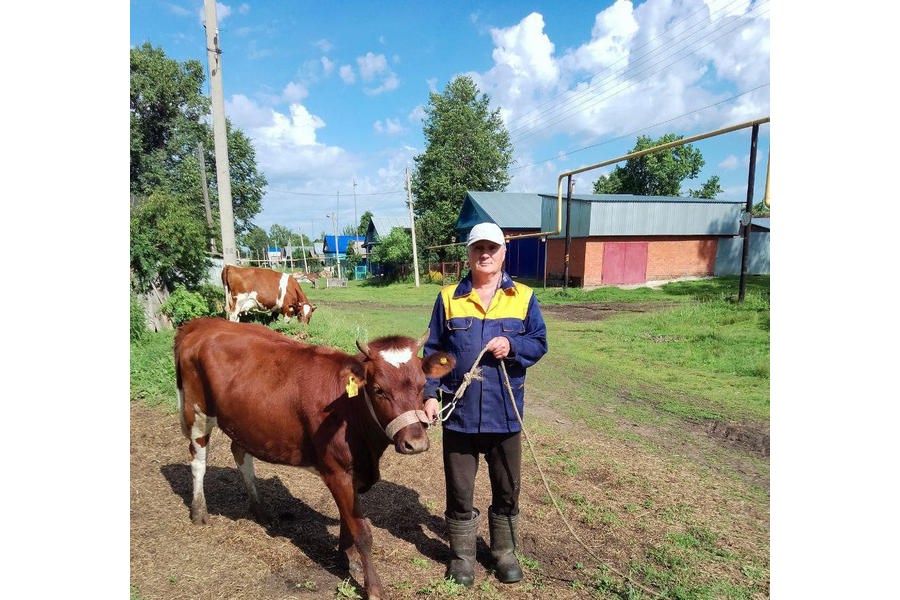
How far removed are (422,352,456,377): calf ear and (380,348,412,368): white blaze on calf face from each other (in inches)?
4.2

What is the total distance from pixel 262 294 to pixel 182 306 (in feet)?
6.96

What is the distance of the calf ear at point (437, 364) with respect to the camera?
2711mm

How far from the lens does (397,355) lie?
270 centimetres

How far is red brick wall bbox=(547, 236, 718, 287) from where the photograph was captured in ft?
74.8

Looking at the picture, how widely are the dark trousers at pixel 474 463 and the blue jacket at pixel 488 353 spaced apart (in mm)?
115

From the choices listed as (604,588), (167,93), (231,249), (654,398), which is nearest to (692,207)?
(654,398)

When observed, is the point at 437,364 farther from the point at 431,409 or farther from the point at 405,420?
the point at 405,420

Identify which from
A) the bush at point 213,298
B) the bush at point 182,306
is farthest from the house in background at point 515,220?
the bush at point 182,306

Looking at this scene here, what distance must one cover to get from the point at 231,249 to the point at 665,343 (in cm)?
874

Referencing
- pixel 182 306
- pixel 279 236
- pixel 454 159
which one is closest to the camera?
pixel 182 306

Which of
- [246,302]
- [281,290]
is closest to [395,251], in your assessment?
[281,290]

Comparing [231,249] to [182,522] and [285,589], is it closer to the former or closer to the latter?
[182,522]

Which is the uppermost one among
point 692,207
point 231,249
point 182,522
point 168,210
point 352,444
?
point 692,207

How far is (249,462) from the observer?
390 centimetres
